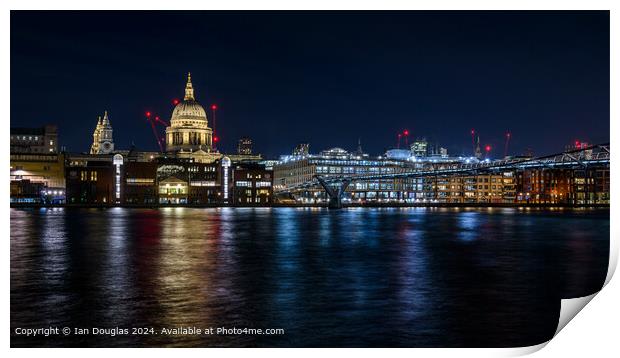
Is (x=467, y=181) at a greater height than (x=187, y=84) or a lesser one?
lesser

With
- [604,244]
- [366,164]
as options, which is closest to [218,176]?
[366,164]

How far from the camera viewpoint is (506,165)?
211 ft

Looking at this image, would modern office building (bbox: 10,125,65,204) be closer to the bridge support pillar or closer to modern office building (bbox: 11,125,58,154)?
modern office building (bbox: 11,125,58,154)

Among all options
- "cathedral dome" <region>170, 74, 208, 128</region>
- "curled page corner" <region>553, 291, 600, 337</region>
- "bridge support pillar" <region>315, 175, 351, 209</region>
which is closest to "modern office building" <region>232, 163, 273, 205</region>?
"bridge support pillar" <region>315, 175, 351, 209</region>

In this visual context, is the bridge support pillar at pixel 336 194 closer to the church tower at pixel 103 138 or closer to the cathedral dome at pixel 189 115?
the cathedral dome at pixel 189 115

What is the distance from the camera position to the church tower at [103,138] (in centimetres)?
14662

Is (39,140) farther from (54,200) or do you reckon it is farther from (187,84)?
(187,84)

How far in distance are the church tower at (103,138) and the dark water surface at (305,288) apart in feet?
379

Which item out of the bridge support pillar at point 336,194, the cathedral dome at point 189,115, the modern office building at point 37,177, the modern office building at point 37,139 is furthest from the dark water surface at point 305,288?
the cathedral dome at point 189,115

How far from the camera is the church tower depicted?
481ft

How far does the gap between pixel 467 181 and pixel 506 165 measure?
70212 millimetres

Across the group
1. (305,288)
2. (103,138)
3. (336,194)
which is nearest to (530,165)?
(336,194)

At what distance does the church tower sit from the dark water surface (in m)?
116

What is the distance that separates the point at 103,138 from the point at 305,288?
13742 centimetres
